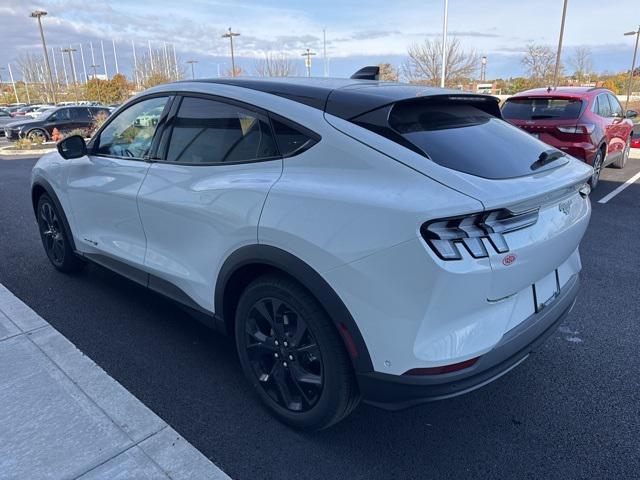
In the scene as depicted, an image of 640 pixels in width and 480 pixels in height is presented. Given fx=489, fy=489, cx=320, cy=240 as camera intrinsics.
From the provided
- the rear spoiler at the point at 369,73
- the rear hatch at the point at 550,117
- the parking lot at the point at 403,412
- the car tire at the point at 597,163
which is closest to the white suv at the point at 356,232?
the parking lot at the point at 403,412

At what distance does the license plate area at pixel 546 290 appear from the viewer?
227 cm

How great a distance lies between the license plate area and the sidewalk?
1.64 metres

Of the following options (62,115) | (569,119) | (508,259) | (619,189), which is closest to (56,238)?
(508,259)

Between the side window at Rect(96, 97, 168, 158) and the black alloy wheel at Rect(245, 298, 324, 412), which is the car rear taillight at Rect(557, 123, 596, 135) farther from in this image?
the black alloy wheel at Rect(245, 298, 324, 412)

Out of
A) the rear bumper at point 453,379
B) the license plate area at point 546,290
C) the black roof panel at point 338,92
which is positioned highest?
the black roof panel at point 338,92

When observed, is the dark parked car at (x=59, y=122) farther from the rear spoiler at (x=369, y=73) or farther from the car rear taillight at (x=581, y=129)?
the rear spoiler at (x=369, y=73)

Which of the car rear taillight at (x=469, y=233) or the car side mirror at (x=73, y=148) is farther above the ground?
the car side mirror at (x=73, y=148)

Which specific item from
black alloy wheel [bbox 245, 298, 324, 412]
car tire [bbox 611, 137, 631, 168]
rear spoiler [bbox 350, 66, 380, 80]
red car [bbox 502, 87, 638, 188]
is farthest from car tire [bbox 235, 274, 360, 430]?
car tire [bbox 611, 137, 631, 168]

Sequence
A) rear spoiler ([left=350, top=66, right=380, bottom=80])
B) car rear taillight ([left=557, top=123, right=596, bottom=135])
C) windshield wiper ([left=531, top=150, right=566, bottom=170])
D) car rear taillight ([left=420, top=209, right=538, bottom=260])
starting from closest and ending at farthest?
car rear taillight ([left=420, top=209, right=538, bottom=260]) → windshield wiper ([left=531, top=150, right=566, bottom=170]) → rear spoiler ([left=350, top=66, right=380, bottom=80]) → car rear taillight ([left=557, top=123, right=596, bottom=135])

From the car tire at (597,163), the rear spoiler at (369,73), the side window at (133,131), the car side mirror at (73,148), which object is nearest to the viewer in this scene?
the side window at (133,131)

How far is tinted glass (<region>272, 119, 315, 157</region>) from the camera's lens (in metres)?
2.29

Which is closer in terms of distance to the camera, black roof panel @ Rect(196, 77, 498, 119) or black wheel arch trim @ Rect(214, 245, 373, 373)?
black wheel arch trim @ Rect(214, 245, 373, 373)

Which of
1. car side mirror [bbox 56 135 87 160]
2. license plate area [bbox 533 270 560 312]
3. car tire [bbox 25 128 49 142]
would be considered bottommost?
car tire [bbox 25 128 49 142]

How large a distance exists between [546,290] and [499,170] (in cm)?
65
